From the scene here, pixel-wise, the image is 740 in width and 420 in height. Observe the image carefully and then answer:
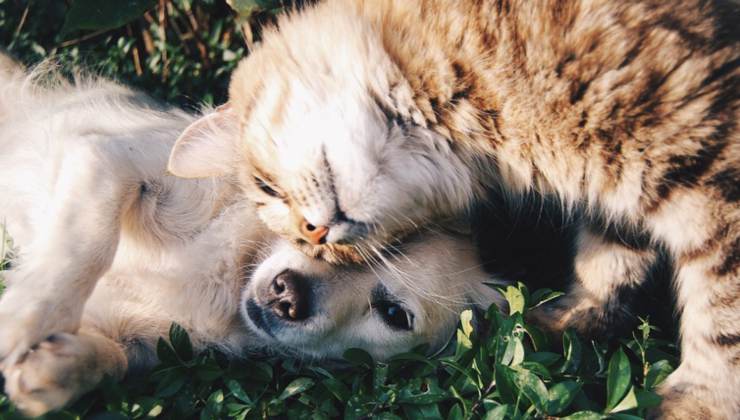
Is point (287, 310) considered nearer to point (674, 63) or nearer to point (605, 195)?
point (605, 195)

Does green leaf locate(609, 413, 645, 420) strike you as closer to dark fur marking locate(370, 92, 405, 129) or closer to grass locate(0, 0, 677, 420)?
grass locate(0, 0, 677, 420)

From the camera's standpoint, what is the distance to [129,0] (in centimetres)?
308

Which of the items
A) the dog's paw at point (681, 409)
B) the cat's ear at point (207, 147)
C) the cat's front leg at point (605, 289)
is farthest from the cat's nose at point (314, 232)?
the dog's paw at point (681, 409)

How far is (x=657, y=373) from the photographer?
2.27 metres

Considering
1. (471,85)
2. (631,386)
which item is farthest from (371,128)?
(631,386)

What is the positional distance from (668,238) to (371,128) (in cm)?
93

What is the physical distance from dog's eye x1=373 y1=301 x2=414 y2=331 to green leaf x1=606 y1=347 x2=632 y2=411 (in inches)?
31.9

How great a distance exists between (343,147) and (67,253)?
36.8 inches

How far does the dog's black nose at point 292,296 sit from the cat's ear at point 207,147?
0.46 metres

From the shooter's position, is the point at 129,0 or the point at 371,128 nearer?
the point at 371,128

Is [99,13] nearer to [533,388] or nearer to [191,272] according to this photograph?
[191,272]

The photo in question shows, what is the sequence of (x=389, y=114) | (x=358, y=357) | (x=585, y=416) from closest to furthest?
(x=585, y=416) → (x=389, y=114) → (x=358, y=357)

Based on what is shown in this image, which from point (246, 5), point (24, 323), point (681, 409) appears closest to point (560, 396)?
point (681, 409)

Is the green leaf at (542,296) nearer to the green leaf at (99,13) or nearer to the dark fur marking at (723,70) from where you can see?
the dark fur marking at (723,70)
